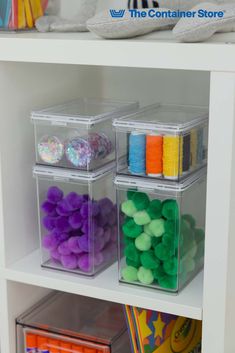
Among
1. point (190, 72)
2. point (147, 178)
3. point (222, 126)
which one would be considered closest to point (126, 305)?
point (147, 178)

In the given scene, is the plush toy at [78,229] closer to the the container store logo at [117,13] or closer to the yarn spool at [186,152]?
the yarn spool at [186,152]

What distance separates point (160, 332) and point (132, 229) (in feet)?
0.66

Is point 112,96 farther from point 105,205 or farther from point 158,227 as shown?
point 158,227

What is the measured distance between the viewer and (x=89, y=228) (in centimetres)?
111

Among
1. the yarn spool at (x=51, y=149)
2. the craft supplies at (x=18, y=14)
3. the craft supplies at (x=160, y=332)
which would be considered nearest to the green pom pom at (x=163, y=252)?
the craft supplies at (x=160, y=332)

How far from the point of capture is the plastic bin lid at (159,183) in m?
1.01

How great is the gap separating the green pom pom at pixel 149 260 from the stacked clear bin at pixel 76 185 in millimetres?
101

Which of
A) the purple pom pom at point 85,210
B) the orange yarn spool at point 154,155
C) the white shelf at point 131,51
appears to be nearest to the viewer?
the white shelf at point 131,51

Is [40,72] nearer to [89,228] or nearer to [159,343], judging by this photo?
[89,228]

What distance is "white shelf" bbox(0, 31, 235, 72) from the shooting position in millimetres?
900

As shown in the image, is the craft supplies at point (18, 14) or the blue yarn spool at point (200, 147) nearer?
the blue yarn spool at point (200, 147)

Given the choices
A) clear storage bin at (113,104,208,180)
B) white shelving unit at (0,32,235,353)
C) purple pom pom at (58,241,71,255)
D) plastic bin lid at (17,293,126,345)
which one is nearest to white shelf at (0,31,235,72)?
white shelving unit at (0,32,235,353)

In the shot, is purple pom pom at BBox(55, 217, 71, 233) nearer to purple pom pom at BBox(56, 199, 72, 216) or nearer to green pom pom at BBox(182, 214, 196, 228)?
purple pom pom at BBox(56, 199, 72, 216)

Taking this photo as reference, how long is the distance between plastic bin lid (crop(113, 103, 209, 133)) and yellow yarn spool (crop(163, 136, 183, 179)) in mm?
15
